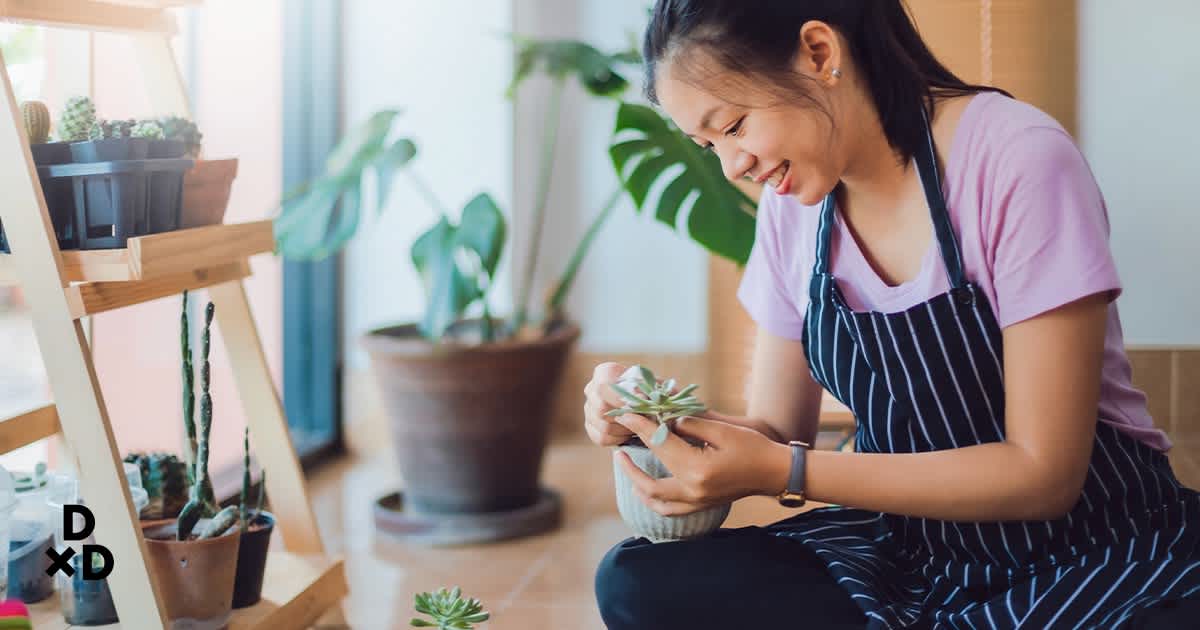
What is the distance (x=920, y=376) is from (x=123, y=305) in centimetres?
107

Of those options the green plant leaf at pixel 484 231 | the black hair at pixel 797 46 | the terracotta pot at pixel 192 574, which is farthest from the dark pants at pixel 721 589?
the green plant leaf at pixel 484 231

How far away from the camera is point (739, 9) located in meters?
1.27

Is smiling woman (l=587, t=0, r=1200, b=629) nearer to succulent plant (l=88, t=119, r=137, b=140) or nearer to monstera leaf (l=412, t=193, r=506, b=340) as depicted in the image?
succulent plant (l=88, t=119, r=137, b=140)

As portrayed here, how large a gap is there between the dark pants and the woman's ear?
0.50m

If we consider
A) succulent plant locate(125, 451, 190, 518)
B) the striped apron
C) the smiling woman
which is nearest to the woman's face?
the smiling woman

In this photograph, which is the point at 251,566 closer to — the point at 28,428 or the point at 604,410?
the point at 28,428

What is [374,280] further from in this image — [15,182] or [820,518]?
[820,518]

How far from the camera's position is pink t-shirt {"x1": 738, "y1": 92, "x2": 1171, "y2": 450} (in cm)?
120

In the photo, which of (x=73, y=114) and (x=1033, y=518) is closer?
(x=1033, y=518)

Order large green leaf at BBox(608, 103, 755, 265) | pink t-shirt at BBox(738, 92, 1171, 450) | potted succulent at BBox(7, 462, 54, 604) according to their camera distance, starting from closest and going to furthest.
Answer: pink t-shirt at BBox(738, 92, 1171, 450) → potted succulent at BBox(7, 462, 54, 604) → large green leaf at BBox(608, 103, 755, 265)

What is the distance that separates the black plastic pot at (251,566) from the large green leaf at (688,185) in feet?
2.95

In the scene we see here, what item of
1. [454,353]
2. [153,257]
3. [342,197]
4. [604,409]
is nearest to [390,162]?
[342,197]

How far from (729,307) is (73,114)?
3.70 feet

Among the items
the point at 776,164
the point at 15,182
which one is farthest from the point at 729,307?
the point at 15,182
